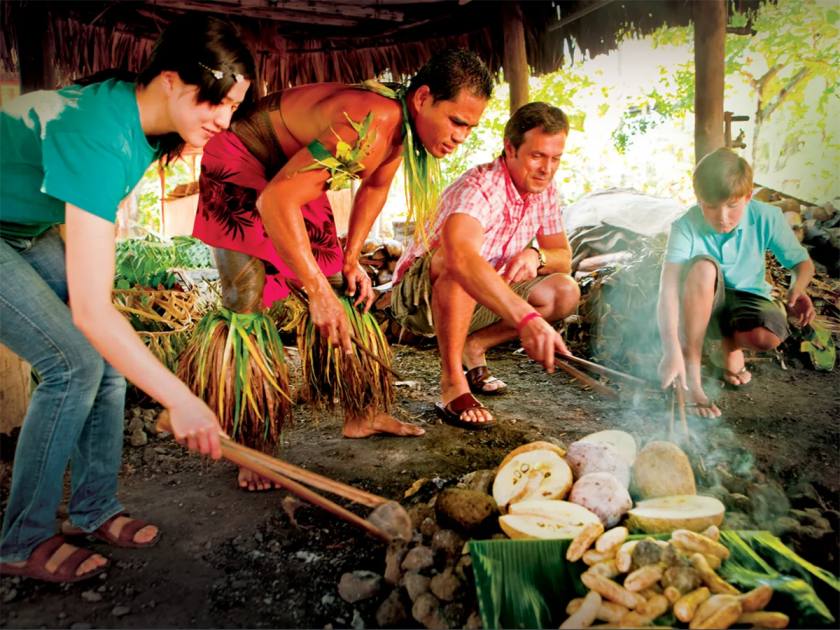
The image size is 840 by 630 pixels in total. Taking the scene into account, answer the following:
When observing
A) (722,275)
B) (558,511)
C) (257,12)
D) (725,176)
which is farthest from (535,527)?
(257,12)

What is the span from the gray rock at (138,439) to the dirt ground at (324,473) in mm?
30

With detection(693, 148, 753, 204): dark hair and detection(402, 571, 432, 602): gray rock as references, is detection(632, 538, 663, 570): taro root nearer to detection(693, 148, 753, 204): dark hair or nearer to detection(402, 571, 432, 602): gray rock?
detection(402, 571, 432, 602): gray rock

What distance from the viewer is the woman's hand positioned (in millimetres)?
1372

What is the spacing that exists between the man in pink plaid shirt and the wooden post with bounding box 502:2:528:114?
229 cm

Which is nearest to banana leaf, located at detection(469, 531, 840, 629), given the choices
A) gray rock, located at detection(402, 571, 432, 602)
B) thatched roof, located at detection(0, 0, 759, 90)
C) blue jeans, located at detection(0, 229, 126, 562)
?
gray rock, located at detection(402, 571, 432, 602)

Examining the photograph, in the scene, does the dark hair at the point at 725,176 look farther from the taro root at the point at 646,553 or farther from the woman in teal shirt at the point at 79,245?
the woman in teal shirt at the point at 79,245

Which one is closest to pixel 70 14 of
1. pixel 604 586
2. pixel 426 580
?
pixel 426 580

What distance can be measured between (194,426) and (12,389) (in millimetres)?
1703

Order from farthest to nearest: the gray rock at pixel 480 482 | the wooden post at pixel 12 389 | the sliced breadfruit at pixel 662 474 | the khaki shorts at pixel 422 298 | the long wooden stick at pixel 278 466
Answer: the khaki shorts at pixel 422 298 < the wooden post at pixel 12 389 < the gray rock at pixel 480 482 < the sliced breadfruit at pixel 662 474 < the long wooden stick at pixel 278 466

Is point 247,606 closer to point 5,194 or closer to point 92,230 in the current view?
point 92,230

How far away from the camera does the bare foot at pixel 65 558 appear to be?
166 cm

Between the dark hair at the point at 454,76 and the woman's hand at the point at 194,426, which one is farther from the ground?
the dark hair at the point at 454,76

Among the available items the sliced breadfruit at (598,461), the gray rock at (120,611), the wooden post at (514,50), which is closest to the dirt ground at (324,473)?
the gray rock at (120,611)

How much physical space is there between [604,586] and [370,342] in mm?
1567
